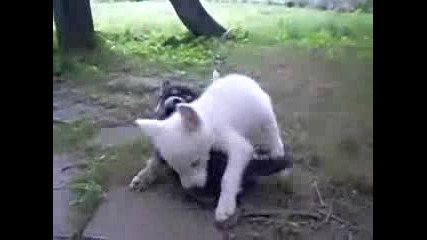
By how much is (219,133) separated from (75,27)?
0.27 meters

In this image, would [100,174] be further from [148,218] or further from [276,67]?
[276,67]

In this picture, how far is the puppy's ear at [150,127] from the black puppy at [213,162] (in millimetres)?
15

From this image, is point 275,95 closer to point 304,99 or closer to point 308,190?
point 304,99

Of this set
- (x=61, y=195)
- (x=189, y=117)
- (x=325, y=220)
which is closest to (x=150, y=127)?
(x=189, y=117)

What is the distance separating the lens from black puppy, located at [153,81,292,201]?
109cm

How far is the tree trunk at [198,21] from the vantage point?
1.13 metres

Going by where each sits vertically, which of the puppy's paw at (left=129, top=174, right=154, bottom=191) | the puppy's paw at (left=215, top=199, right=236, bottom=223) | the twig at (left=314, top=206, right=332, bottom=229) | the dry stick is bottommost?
the twig at (left=314, top=206, right=332, bottom=229)

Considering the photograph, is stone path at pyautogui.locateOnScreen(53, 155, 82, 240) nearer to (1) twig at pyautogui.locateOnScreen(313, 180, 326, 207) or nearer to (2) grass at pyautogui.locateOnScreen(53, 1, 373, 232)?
(2) grass at pyautogui.locateOnScreen(53, 1, 373, 232)

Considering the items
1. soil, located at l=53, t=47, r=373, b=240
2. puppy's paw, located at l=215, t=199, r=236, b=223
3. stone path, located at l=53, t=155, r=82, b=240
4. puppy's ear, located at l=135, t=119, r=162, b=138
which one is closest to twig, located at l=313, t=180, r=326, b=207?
soil, located at l=53, t=47, r=373, b=240

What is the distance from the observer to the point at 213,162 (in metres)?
1.08

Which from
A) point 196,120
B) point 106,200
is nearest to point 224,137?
point 196,120

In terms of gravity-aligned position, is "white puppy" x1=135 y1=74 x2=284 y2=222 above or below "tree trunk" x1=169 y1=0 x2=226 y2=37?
below

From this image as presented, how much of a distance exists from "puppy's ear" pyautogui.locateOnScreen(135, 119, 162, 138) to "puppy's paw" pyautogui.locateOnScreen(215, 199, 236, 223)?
0.44ft

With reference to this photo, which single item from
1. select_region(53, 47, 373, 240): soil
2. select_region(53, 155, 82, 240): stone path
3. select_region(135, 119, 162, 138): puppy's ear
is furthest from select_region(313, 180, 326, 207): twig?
select_region(53, 155, 82, 240): stone path
